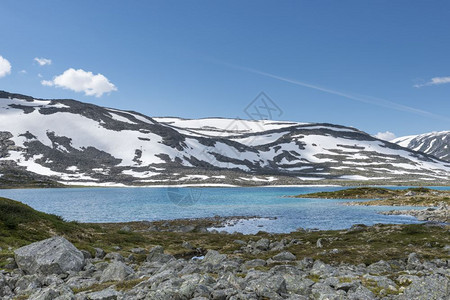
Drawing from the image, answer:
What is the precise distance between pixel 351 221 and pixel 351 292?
54.6 metres

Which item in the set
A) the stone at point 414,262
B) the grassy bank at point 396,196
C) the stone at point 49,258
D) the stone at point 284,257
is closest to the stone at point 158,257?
the stone at point 49,258

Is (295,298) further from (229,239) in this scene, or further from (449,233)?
(449,233)

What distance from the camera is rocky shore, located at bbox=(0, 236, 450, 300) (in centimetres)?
1203

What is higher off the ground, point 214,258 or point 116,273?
point 116,273

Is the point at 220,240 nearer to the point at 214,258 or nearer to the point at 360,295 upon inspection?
the point at 214,258

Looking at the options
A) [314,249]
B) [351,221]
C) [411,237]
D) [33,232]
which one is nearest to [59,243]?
[33,232]

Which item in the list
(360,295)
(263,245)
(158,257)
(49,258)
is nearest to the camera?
(360,295)

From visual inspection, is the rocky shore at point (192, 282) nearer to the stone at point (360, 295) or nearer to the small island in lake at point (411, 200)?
the stone at point (360, 295)

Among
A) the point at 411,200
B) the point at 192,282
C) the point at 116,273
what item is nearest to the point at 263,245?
the point at 116,273

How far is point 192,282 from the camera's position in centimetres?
1243

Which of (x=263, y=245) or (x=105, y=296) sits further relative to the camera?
(x=263, y=245)

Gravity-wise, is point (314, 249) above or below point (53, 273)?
below

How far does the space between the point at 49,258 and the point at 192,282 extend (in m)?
11.0

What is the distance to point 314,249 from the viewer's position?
33.6 meters
